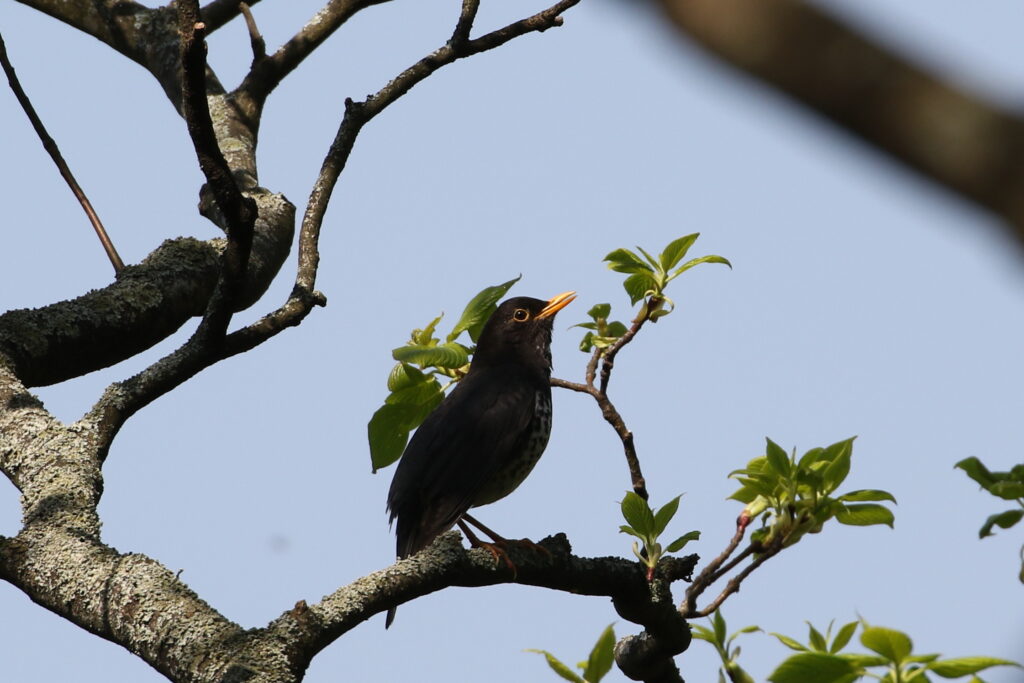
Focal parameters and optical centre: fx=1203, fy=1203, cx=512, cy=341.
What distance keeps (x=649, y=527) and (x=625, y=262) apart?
0.90 m

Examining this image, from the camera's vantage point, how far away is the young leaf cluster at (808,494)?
321 centimetres

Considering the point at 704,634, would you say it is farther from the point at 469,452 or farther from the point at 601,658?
the point at 469,452

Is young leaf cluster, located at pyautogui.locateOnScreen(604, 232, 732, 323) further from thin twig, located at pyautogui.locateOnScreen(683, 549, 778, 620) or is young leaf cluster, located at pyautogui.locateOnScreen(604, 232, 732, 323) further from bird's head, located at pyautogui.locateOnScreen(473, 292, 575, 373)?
bird's head, located at pyautogui.locateOnScreen(473, 292, 575, 373)

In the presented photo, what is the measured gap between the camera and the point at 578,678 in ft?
→ 10.8

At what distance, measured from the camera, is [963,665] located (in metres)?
2.21

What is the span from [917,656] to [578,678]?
1194 mm

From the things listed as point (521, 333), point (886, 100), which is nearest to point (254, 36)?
point (521, 333)

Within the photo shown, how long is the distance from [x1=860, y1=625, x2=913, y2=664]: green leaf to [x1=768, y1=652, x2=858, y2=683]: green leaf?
0.20 feet

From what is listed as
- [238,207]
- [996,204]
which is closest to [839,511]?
[238,207]

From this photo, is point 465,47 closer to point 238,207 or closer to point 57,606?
point 238,207

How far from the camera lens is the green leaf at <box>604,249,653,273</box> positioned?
3.98 metres

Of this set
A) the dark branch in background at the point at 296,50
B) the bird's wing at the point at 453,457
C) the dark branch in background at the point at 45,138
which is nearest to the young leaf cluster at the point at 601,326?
the bird's wing at the point at 453,457

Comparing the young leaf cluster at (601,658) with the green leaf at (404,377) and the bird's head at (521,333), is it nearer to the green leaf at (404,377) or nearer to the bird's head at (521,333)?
the green leaf at (404,377)

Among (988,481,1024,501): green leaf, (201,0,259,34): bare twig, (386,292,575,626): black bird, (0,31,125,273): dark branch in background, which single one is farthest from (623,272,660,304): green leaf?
(201,0,259,34): bare twig
